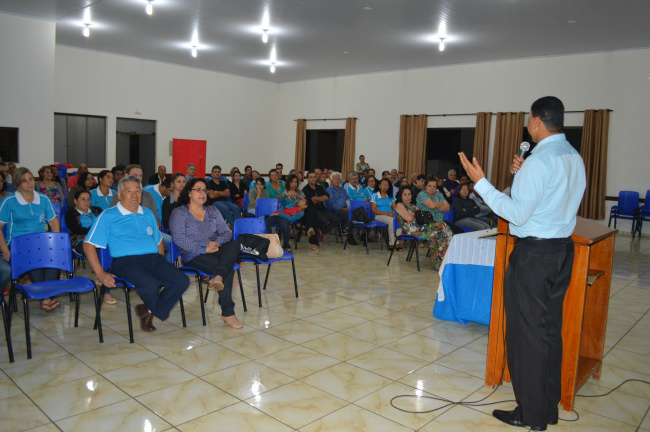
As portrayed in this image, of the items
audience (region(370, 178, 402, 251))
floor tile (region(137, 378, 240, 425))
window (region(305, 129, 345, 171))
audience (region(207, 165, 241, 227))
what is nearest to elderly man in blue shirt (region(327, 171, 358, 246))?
audience (region(370, 178, 402, 251))

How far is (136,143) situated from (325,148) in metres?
5.38

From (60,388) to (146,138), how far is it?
11.6m

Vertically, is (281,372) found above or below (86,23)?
below

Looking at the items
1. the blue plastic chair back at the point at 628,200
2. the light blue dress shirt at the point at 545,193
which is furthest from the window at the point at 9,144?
the blue plastic chair back at the point at 628,200

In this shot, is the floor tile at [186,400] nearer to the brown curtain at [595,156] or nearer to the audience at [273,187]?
the audience at [273,187]

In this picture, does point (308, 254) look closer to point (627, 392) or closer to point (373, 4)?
point (373, 4)

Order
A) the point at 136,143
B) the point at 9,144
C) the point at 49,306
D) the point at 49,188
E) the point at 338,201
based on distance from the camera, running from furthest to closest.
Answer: the point at 136,143, the point at 9,144, the point at 338,201, the point at 49,188, the point at 49,306

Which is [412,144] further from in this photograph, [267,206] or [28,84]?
[28,84]

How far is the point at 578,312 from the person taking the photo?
2639mm

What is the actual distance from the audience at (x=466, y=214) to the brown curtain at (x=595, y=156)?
4376 millimetres

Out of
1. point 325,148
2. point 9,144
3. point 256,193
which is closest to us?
point 256,193

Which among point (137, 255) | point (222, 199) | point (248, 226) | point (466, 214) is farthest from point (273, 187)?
point (137, 255)

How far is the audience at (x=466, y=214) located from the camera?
24.2 feet

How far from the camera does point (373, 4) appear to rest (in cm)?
803
